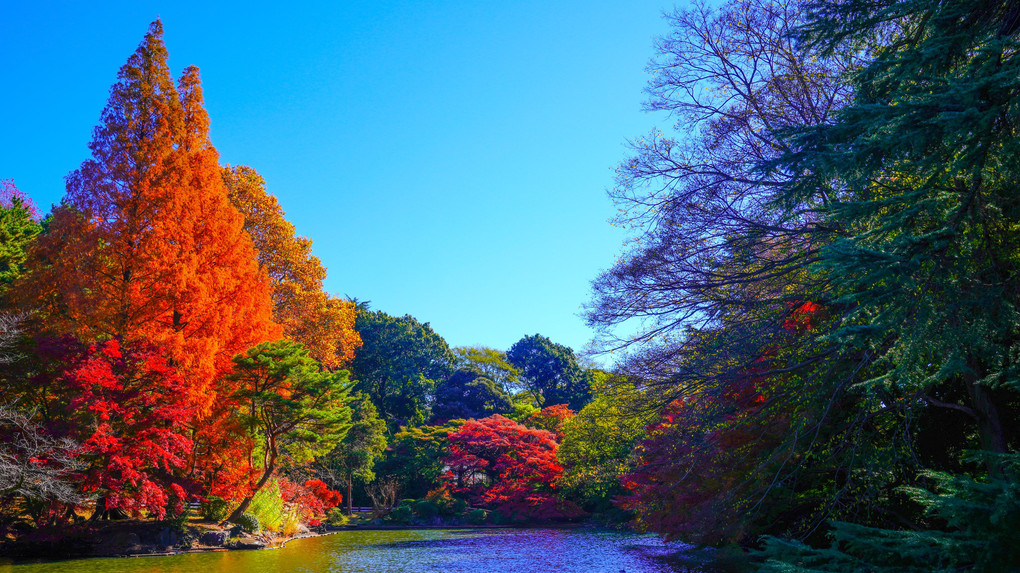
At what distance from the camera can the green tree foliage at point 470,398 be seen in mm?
36906

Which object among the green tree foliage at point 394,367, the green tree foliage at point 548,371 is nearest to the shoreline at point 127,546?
the green tree foliage at point 394,367

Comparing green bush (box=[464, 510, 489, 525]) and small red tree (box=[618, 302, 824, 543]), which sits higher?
small red tree (box=[618, 302, 824, 543])

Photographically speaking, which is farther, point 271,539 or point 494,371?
point 494,371

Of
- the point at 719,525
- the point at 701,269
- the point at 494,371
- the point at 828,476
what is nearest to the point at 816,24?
the point at 701,269

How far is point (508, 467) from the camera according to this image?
26.6 metres

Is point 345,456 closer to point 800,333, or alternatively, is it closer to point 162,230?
point 162,230

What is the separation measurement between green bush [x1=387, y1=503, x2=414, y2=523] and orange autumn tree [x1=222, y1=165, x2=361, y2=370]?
8.31m

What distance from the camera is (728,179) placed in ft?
28.2

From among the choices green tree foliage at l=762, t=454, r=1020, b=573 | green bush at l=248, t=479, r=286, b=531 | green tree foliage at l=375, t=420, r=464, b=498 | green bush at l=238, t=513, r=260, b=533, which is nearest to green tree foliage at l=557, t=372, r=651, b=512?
green tree foliage at l=375, t=420, r=464, b=498

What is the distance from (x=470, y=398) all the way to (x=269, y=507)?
797 inches

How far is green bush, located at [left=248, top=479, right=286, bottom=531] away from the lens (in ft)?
57.5

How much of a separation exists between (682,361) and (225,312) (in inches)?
489

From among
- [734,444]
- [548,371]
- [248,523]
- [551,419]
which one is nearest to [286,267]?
[248,523]

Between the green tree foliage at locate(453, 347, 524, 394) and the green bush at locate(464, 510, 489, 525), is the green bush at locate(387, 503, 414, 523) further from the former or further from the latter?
the green tree foliage at locate(453, 347, 524, 394)
